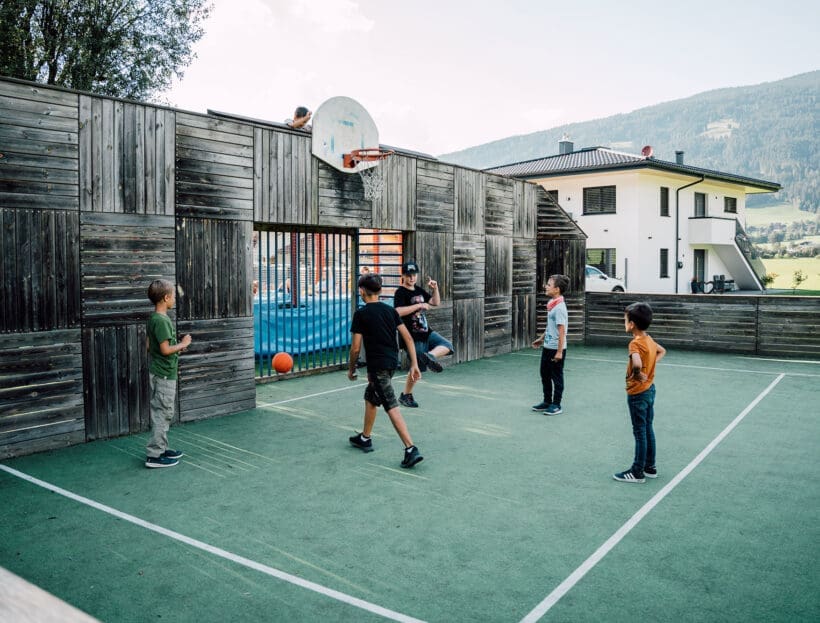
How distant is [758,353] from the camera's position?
15.5 metres

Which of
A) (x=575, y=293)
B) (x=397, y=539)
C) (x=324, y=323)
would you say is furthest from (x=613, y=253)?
(x=397, y=539)

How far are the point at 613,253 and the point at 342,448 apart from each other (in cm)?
2665

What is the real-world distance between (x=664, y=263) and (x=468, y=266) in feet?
72.9

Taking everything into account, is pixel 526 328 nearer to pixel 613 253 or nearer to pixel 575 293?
pixel 575 293

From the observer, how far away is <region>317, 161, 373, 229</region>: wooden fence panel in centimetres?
1096

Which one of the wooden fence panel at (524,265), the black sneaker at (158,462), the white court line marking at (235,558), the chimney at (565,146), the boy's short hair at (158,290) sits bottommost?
the white court line marking at (235,558)

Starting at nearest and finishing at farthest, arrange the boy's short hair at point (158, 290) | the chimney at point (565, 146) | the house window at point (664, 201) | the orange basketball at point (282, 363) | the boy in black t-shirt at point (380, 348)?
the boy's short hair at point (158, 290) → the boy in black t-shirt at point (380, 348) → the orange basketball at point (282, 363) → the house window at point (664, 201) → the chimney at point (565, 146)

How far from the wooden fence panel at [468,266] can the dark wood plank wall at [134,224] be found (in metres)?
2.69

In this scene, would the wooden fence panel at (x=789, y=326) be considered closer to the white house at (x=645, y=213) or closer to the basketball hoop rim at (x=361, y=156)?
the basketball hoop rim at (x=361, y=156)

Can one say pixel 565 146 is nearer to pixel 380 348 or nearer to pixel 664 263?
pixel 664 263

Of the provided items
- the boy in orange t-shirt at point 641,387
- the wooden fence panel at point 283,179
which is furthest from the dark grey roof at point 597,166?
the boy in orange t-shirt at point 641,387

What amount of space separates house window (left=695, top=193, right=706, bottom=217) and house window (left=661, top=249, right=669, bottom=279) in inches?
174

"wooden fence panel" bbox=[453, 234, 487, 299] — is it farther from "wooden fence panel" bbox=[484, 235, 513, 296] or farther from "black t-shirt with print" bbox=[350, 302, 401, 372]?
"black t-shirt with print" bbox=[350, 302, 401, 372]

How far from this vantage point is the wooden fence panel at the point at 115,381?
7.87 metres
